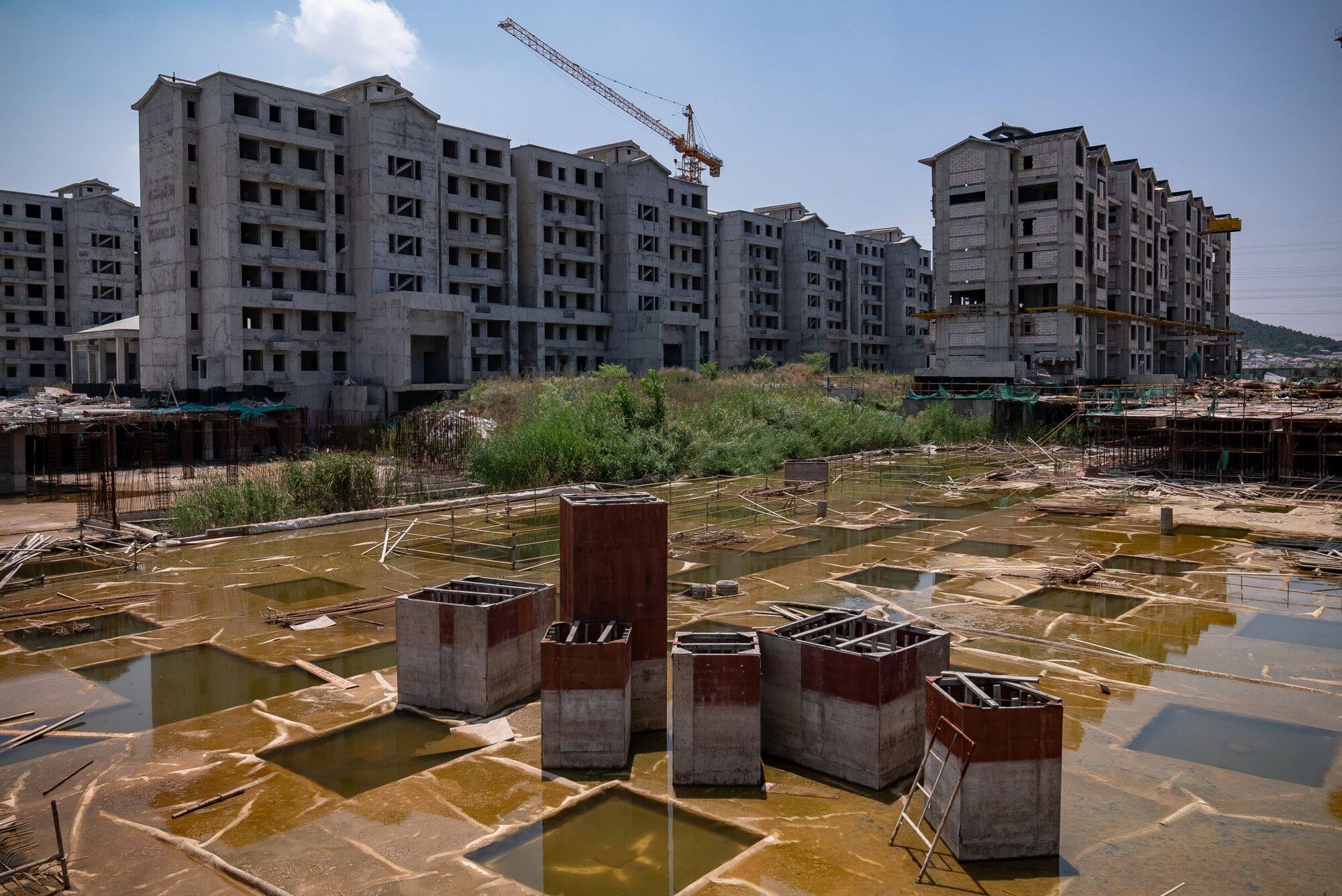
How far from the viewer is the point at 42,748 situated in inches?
345

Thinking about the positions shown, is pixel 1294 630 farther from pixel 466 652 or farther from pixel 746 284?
pixel 746 284

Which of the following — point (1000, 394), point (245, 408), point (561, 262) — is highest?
point (561, 262)

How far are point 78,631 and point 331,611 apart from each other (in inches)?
125

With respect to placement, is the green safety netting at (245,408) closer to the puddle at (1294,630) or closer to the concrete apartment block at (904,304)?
the puddle at (1294,630)

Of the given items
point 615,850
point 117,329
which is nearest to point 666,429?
point 615,850

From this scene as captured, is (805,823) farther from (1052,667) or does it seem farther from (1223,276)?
(1223,276)

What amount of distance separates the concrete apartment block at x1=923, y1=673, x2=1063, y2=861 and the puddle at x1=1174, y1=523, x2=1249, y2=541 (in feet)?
51.0

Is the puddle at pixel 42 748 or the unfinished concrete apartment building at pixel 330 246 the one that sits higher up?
the unfinished concrete apartment building at pixel 330 246

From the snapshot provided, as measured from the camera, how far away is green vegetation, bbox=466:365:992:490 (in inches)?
1075

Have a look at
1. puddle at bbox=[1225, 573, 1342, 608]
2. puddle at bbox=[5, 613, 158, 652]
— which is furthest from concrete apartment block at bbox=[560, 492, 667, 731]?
puddle at bbox=[1225, 573, 1342, 608]

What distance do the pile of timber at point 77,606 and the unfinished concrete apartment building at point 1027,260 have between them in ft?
150

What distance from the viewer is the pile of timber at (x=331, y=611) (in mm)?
12953

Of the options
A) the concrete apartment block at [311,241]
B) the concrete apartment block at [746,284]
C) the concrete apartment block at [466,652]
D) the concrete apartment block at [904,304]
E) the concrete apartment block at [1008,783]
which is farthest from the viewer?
the concrete apartment block at [904,304]

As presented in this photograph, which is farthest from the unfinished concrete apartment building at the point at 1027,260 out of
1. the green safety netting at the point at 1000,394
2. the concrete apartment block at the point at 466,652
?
the concrete apartment block at the point at 466,652
